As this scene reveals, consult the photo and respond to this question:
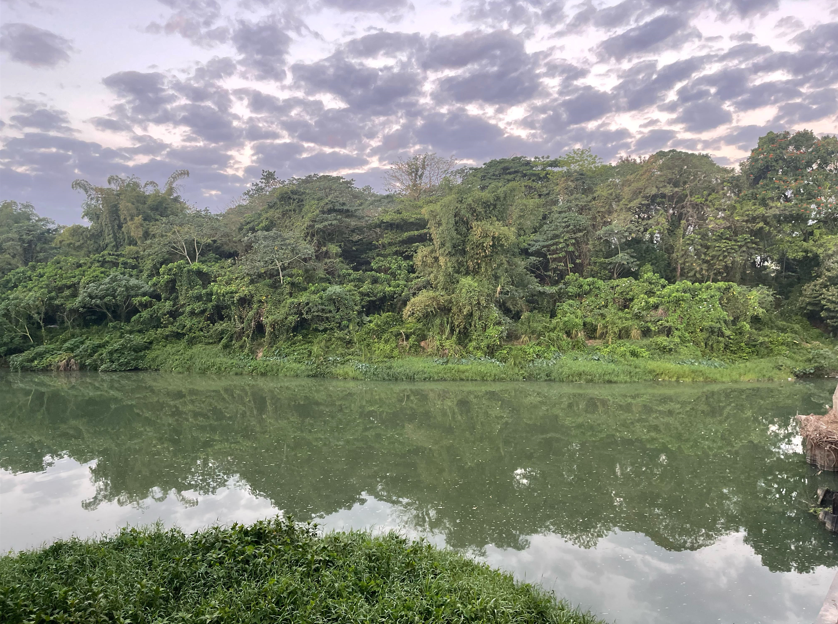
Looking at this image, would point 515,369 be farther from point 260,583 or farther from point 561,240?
point 260,583

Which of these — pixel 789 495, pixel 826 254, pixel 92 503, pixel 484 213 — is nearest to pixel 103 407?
pixel 92 503

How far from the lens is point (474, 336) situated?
1532cm

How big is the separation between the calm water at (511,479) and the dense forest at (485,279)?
3.19m

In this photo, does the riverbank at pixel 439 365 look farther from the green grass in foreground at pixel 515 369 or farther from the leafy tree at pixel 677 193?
the leafy tree at pixel 677 193

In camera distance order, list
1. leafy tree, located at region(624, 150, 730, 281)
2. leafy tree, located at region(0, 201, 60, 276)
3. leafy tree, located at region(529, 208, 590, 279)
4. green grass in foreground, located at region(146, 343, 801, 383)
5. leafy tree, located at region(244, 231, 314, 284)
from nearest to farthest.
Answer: green grass in foreground, located at region(146, 343, 801, 383), leafy tree, located at region(244, 231, 314, 284), leafy tree, located at region(624, 150, 730, 281), leafy tree, located at region(529, 208, 590, 279), leafy tree, located at region(0, 201, 60, 276)

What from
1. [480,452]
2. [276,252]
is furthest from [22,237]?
[480,452]

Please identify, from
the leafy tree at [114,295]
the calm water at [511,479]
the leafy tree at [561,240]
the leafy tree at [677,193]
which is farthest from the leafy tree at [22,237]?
the leafy tree at [677,193]

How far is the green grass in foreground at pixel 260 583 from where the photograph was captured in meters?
3.23

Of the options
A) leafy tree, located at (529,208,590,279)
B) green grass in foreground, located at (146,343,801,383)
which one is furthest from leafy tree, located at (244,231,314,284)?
leafy tree, located at (529,208,590,279)

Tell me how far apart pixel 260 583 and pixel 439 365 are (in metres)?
11.5

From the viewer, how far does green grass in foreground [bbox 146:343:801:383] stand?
13.7m

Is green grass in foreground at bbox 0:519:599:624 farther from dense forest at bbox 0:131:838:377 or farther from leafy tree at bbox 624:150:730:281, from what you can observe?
leafy tree at bbox 624:150:730:281

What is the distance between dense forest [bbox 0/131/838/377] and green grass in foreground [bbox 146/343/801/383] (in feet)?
0.40

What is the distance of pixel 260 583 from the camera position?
11.9ft
